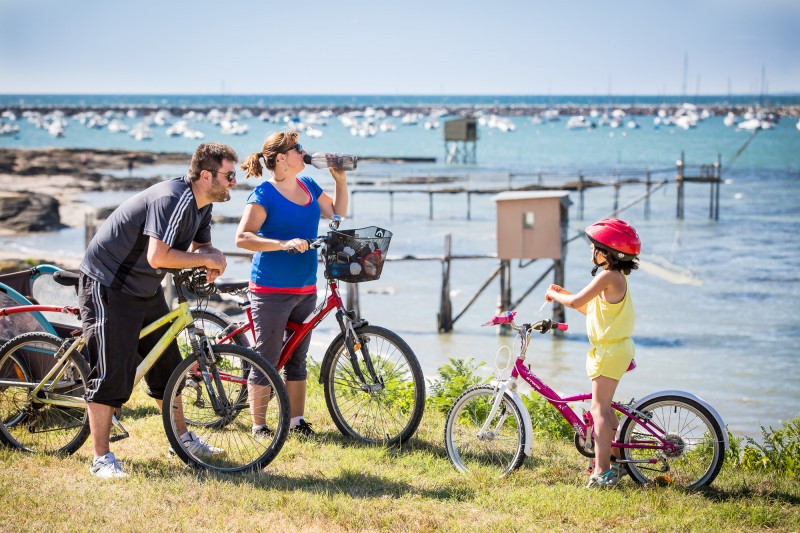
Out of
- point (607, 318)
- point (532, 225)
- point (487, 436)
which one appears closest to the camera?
point (607, 318)

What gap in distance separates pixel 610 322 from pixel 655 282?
22270mm

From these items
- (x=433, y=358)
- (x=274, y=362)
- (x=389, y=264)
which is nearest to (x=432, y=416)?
(x=274, y=362)

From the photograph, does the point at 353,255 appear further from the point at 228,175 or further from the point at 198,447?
the point at 198,447

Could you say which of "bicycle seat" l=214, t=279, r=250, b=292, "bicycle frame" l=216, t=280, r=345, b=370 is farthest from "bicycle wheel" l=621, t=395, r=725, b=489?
"bicycle seat" l=214, t=279, r=250, b=292

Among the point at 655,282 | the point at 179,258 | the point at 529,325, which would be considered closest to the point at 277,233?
the point at 179,258

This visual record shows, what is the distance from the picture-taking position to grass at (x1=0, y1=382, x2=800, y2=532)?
4.57 metres

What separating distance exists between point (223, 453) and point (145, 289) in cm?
116

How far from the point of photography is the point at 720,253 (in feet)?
107

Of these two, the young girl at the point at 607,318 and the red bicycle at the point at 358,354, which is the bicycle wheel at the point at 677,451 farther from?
the red bicycle at the point at 358,354

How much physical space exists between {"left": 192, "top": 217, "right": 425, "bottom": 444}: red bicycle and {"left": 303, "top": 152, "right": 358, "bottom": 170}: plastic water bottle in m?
0.33

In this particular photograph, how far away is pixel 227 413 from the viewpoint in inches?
211

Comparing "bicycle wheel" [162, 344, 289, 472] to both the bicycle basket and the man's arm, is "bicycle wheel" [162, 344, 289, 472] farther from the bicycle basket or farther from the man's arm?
the bicycle basket

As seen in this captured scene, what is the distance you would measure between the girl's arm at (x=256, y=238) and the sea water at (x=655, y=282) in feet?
24.5

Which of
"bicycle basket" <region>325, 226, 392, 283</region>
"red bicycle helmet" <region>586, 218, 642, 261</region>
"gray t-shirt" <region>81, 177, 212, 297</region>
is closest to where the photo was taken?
"red bicycle helmet" <region>586, 218, 642, 261</region>
